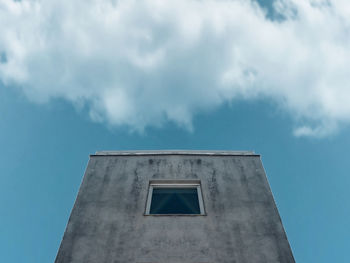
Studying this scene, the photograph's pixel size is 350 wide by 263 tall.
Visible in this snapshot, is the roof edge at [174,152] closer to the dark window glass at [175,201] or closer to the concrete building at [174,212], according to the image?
the concrete building at [174,212]

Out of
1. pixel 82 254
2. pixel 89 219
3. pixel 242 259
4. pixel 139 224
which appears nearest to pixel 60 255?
→ pixel 82 254

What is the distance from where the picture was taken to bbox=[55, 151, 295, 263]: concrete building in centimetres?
854

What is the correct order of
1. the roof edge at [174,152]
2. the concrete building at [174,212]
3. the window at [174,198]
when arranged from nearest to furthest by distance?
the concrete building at [174,212] → the window at [174,198] → the roof edge at [174,152]

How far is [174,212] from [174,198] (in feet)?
2.41

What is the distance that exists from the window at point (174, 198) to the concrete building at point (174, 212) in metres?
0.03

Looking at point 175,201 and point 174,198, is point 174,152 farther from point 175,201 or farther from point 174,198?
point 175,201

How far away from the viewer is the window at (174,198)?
10070 millimetres

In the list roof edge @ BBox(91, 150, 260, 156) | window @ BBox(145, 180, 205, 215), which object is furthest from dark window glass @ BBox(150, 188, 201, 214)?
roof edge @ BBox(91, 150, 260, 156)

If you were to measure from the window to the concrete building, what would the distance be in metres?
0.03

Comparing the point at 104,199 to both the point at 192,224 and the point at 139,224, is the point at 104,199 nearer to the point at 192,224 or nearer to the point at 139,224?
the point at 139,224

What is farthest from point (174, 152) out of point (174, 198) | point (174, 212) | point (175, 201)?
point (174, 212)

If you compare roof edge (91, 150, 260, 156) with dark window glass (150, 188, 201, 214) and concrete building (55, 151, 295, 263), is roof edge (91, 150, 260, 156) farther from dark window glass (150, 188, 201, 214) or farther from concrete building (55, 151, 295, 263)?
dark window glass (150, 188, 201, 214)

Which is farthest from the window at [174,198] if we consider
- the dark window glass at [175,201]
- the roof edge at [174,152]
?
the roof edge at [174,152]

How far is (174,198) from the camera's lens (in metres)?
10.7
